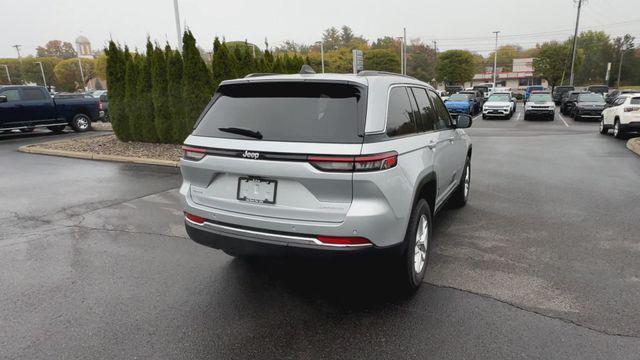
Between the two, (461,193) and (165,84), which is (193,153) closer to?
(461,193)

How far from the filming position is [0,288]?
12.7ft

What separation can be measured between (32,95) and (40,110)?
2.03ft

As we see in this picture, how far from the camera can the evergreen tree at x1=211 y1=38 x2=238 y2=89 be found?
11.5m

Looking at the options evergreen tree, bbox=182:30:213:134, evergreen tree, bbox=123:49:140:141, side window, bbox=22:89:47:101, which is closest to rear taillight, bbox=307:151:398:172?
evergreen tree, bbox=182:30:213:134

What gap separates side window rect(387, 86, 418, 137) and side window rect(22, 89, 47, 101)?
17.4m

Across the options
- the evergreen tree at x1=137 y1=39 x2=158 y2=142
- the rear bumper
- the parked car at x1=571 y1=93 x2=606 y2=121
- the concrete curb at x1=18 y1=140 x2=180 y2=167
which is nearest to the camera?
the rear bumper

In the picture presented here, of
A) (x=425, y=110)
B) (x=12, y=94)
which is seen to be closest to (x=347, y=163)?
(x=425, y=110)

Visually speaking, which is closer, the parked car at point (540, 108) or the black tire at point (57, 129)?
the black tire at point (57, 129)

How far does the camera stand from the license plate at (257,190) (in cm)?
303

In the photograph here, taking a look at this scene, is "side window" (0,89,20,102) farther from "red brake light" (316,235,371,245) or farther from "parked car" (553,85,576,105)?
"parked car" (553,85,576,105)

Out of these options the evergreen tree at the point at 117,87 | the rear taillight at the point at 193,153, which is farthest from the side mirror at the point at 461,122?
the evergreen tree at the point at 117,87

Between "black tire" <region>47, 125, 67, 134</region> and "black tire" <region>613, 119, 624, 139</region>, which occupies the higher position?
"black tire" <region>47, 125, 67, 134</region>

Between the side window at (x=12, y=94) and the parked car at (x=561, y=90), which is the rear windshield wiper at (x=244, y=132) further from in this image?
the parked car at (x=561, y=90)

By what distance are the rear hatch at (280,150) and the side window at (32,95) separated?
54.0 feet
